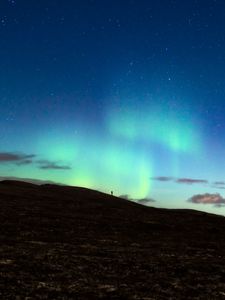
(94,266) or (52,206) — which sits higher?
(52,206)

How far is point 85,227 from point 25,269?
16.8 m

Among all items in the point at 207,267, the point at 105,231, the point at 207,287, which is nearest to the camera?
the point at 207,287

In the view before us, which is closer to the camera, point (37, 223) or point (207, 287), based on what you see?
point (207, 287)

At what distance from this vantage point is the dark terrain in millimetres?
18570

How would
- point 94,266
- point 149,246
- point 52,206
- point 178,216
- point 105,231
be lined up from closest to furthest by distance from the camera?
point 94,266, point 149,246, point 105,231, point 52,206, point 178,216

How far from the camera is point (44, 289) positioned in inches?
704

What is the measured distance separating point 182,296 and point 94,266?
5.38 meters

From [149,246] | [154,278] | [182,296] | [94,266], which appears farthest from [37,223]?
[182,296]

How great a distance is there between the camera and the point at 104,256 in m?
25.0

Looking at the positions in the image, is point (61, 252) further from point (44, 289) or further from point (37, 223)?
point (37, 223)

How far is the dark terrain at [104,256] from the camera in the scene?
60.9 ft

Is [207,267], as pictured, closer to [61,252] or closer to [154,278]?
[154,278]

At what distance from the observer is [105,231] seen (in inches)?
1430

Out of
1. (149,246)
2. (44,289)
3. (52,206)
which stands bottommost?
(44,289)
